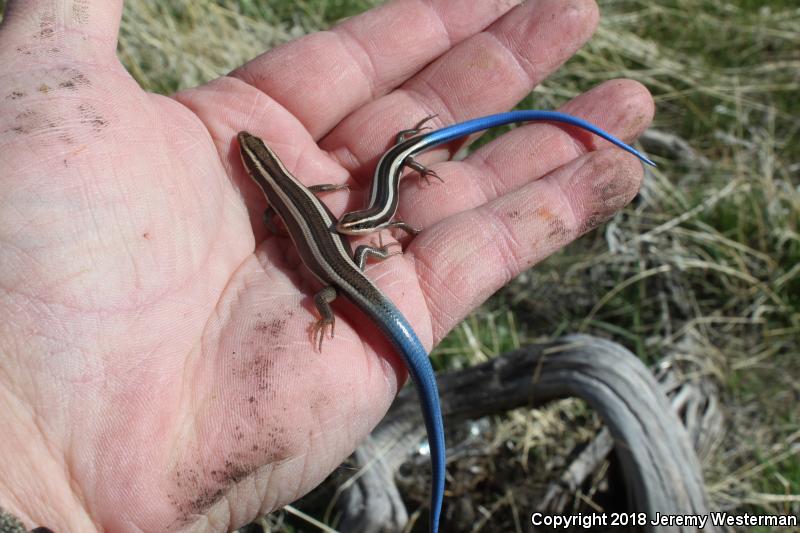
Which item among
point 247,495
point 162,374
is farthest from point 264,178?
point 247,495

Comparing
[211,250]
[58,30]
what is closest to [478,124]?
[211,250]

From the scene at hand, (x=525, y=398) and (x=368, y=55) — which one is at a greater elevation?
(x=368, y=55)

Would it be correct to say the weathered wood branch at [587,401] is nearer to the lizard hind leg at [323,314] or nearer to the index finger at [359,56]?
the lizard hind leg at [323,314]

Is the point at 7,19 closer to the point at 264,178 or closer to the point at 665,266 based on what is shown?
the point at 264,178

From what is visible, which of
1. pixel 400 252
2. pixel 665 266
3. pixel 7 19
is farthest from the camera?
pixel 665 266

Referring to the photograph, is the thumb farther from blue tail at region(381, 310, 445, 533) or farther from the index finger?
→ blue tail at region(381, 310, 445, 533)

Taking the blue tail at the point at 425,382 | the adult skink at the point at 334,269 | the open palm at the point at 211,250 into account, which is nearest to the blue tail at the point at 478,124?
the open palm at the point at 211,250

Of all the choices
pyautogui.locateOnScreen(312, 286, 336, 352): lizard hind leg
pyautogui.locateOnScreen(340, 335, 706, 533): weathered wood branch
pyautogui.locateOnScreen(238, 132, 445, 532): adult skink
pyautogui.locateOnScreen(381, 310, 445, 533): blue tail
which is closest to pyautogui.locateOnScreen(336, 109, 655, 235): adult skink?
pyautogui.locateOnScreen(238, 132, 445, 532): adult skink

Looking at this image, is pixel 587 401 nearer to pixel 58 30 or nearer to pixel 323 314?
pixel 323 314
